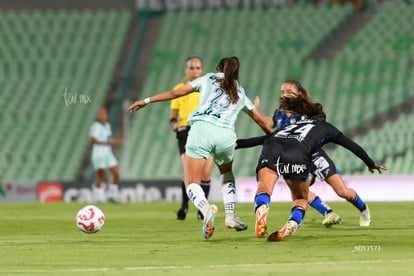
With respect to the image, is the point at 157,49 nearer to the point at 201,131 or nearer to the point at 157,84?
the point at 157,84

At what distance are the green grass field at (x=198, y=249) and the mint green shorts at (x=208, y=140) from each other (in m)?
0.97

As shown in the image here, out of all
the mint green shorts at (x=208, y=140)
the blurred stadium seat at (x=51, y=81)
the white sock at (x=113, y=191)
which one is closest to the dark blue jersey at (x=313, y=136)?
the mint green shorts at (x=208, y=140)

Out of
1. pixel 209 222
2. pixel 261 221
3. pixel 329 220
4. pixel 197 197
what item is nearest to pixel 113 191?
pixel 329 220

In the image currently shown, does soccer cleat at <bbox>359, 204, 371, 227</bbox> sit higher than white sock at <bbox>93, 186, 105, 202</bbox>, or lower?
lower

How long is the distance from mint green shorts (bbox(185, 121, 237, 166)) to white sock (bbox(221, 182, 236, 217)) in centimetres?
64

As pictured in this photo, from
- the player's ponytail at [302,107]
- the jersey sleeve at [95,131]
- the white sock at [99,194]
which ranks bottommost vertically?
the white sock at [99,194]

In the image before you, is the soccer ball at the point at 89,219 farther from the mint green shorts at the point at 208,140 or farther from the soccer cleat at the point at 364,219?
the soccer cleat at the point at 364,219

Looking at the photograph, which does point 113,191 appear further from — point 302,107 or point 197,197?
point 302,107

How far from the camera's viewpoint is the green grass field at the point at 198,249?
328 inches

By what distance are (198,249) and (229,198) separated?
2.01m

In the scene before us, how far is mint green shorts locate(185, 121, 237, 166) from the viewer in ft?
37.5

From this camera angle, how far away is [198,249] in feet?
33.0

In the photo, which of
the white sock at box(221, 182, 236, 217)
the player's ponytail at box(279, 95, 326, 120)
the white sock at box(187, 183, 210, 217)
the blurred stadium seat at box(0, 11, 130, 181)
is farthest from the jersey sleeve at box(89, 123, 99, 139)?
the player's ponytail at box(279, 95, 326, 120)

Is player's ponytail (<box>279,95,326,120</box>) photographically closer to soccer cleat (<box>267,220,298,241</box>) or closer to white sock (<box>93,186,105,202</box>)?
soccer cleat (<box>267,220,298,241</box>)
